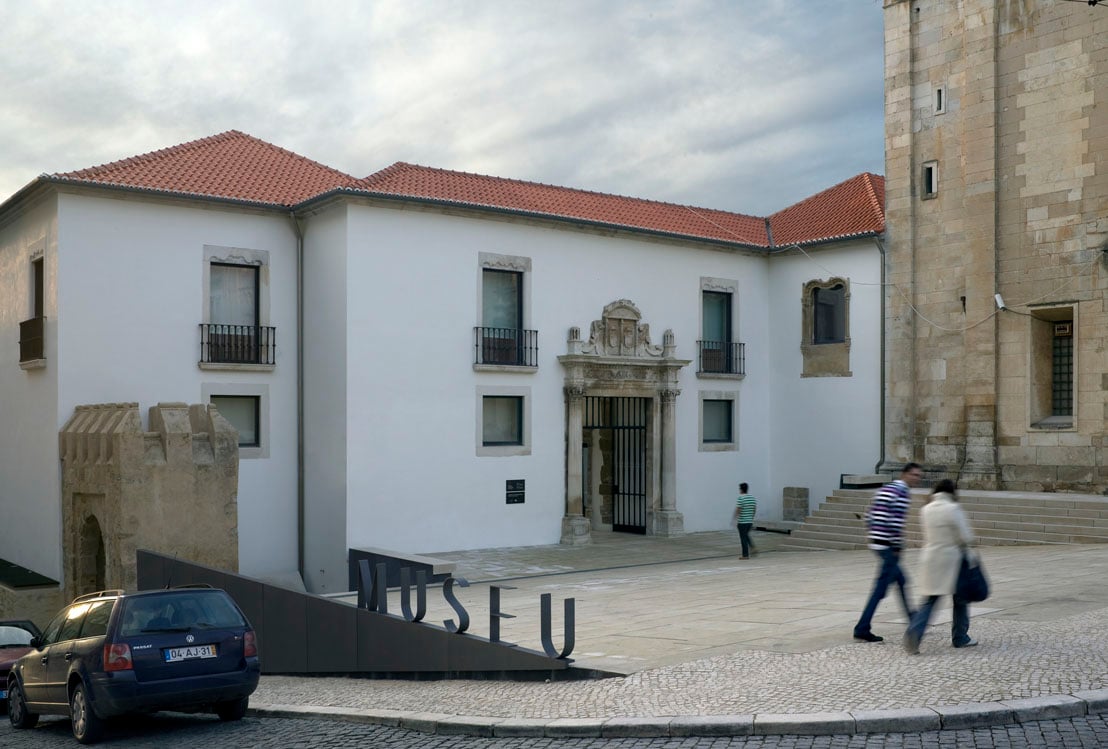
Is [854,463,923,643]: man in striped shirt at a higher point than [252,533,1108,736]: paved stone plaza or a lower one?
higher

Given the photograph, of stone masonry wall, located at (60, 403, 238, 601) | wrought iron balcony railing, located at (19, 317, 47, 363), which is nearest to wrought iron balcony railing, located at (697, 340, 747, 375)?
stone masonry wall, located at (60, 403, 238, 601)

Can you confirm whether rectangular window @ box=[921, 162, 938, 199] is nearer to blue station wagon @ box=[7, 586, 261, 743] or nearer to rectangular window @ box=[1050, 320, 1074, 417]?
rectangular window @ box=[1050, 320, 1074, 417]

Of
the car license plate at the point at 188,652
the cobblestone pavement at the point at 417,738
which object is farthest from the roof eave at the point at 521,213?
the car license plate at the point at 188,652

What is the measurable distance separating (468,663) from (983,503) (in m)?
13.1

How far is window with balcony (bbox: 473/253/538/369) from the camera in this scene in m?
22.7

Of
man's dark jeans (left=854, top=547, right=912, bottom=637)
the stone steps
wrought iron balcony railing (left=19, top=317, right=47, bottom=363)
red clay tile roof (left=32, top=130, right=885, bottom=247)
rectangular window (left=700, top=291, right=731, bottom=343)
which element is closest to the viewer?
man's dark jeans (left=854, top=547, right=912, bottom=637)

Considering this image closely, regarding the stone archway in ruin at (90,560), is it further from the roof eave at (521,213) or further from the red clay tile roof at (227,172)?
the roof eave at (521,213)

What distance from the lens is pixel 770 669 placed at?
8969 mm

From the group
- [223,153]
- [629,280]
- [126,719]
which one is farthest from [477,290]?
[126,719]

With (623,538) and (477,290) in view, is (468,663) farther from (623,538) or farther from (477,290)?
(623,538)

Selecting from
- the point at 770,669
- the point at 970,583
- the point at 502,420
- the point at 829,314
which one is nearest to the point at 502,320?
the point at 502,420

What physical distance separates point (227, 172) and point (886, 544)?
1720cm

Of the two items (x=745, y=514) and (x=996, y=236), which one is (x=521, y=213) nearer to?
(x=745, y=514)

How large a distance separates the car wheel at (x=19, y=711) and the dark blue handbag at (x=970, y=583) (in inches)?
360
